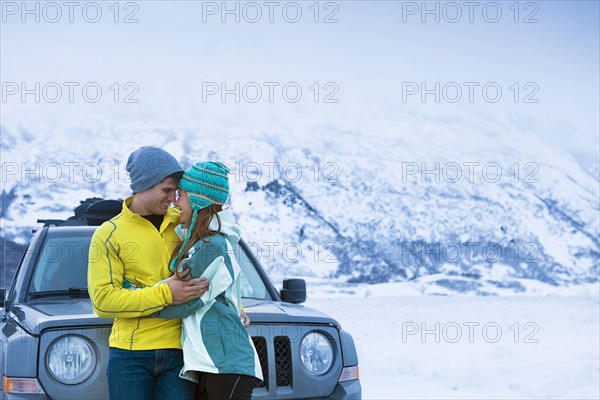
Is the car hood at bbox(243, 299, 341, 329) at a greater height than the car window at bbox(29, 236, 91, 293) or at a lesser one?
lesser

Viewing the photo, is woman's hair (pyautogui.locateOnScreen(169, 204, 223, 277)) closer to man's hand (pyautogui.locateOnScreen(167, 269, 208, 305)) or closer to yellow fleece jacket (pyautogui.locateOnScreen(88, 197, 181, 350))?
man's hand (pyautogui.locateOnScreen(167, 269, 208, 305))

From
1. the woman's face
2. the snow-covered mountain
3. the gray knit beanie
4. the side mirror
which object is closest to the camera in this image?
the woman's face

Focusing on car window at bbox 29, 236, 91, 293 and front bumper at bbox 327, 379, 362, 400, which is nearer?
front bumper at bbox 327, 379, 362, 400

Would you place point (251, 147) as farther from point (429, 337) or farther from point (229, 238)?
point (229, 238)

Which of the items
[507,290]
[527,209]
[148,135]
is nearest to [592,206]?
[527,209]

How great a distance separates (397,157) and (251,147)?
23.1 ft

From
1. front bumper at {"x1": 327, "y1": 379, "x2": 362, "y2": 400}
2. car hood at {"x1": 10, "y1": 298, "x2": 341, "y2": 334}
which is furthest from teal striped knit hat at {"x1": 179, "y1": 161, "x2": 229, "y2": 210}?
front bumper at {"x1": 327, "y1": 379, "x2": 362, "y2": 400}

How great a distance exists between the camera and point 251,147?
34469 mm

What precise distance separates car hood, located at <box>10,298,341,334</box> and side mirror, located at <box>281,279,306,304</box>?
0.73ft

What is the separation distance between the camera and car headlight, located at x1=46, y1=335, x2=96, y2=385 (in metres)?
3.61

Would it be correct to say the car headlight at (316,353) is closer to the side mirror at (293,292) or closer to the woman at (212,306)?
the side mirror at (293,292)

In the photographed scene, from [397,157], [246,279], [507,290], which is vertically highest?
[397,157]

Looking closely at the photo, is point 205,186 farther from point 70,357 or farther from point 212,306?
point 70,357

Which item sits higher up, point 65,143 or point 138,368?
point 65,143
